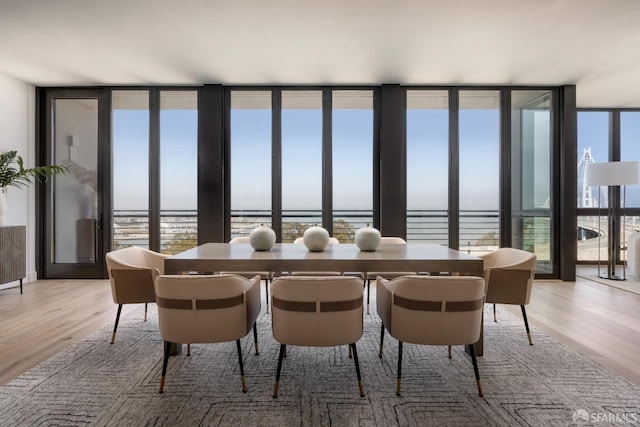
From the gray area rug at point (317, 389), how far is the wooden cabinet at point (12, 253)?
2340mm

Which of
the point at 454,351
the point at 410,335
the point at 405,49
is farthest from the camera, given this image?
the point at 405,49

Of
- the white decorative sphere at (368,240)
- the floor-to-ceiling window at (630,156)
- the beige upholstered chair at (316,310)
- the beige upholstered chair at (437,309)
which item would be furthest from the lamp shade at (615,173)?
the beige upholstered chair at (316,310)

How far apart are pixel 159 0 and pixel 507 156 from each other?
15.1 ft

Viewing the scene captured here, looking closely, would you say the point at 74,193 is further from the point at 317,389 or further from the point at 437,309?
the point at 437,309

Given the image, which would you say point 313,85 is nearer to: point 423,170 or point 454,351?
point 423,170

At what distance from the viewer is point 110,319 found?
3.14 m

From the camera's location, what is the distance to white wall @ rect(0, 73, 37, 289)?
438cm

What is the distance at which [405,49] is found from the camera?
144 inches

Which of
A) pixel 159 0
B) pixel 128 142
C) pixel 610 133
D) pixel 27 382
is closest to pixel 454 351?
pixel 27 382

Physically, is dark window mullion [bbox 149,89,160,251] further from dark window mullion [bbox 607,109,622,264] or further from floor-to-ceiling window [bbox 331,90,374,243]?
dark window mullion [bbox 607,109,622,264]

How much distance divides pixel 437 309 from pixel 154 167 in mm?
4391

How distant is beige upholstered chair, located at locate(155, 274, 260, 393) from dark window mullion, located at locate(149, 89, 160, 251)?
10.8ft

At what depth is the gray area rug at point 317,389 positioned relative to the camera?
167 centimetres

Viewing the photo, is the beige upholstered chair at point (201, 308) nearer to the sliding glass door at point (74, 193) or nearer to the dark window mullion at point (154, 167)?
the dark window mullion at point (154, 167)
